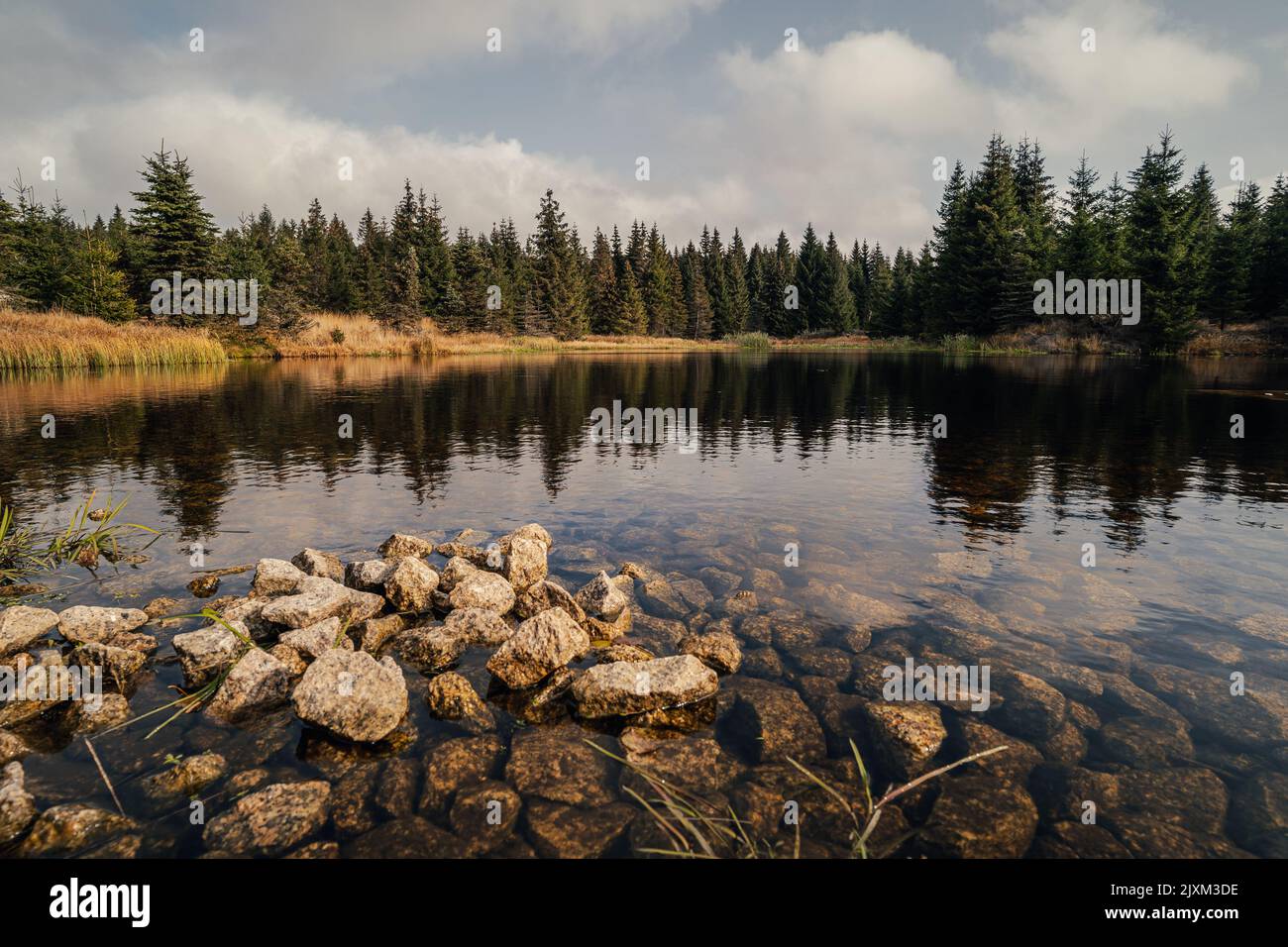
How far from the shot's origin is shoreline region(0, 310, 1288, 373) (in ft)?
125

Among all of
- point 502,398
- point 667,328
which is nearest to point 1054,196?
point 667,328

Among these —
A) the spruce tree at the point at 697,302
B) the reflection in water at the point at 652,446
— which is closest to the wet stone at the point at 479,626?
the reflection in water at the point at 652,446

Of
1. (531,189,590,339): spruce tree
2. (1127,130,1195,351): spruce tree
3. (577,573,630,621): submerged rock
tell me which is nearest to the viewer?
(577,573,630,621): submerged rock

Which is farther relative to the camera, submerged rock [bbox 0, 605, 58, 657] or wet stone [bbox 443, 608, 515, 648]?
wet stone [bbox 443, 608, 515, 648]

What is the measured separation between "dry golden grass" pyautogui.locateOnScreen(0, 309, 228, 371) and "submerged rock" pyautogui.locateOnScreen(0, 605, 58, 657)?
42.3m

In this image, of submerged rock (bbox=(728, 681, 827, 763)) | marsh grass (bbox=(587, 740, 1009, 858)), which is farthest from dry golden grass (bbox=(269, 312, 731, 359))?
marsh grass (bbox=(587, 740, 1009, 858))

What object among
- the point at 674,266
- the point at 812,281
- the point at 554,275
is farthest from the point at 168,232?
the point at 812,281

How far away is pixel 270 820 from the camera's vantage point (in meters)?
4.59

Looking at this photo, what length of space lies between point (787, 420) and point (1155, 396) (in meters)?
19.7

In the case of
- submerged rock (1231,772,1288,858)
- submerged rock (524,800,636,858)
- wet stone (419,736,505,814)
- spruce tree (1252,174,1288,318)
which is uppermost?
spruce tree (1252,174,1288,318)

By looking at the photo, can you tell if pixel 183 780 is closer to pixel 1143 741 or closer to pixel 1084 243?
pixel 1143 741

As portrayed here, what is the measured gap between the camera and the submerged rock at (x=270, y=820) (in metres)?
4.41

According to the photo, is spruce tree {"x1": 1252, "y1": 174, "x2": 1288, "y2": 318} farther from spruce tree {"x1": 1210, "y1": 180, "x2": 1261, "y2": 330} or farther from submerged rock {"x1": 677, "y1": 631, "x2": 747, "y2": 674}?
submerged rock {"x1": 677, "y1": 631, "x2": 747, "y2": 674}
